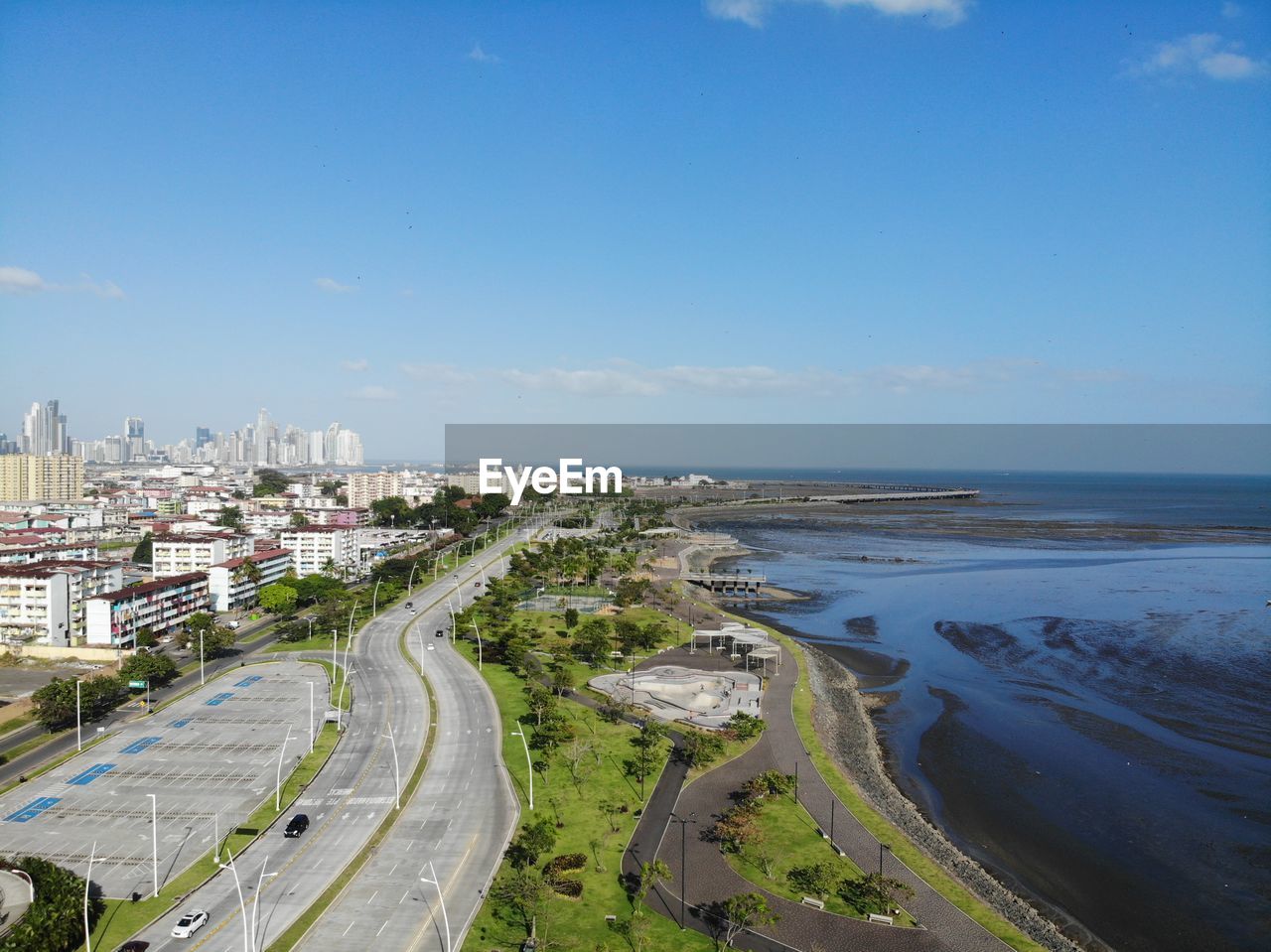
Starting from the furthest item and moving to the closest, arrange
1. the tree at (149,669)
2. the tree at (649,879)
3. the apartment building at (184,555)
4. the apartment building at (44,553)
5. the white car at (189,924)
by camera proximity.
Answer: the apartment building at (44,553)
the apartment building at (184,555)
the tree at (149,669)
the tree at (649,879)
the white car at (189,924)

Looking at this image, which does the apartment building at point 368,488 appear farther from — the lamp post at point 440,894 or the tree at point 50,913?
the lamp post at point 440,894

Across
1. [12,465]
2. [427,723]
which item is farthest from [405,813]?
[12,465]

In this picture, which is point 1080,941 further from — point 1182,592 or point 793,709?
point 1182,592

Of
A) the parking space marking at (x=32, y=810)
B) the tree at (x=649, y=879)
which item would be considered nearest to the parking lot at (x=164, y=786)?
the parking space marking at (x=32, y=810)

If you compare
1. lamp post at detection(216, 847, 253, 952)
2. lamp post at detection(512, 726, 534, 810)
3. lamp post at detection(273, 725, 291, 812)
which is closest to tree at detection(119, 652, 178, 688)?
lamp post at detection(273, 725, 291, 812)

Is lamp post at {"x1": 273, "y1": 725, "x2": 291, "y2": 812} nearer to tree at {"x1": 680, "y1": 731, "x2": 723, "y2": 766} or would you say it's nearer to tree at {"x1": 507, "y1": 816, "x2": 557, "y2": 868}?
tree at {"x1": 507, "y1": 816, "x2": 557, "y2": 868}
